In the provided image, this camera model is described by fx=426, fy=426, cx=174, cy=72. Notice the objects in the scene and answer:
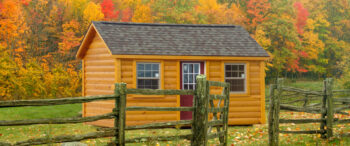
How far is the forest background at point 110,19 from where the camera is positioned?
2497 centimetres

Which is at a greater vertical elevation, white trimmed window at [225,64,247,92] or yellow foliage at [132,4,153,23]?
yellow foliage at [132,4,153,23]

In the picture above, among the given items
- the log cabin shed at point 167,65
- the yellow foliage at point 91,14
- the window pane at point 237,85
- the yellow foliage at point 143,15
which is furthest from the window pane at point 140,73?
the yellow foliage at point 143,15

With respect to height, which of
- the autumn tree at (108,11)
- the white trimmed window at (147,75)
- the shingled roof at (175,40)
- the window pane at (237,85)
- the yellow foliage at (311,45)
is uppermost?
the autumn tree at (108,11)

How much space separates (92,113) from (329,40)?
121 ft

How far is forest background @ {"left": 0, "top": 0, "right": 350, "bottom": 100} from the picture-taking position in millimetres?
24969

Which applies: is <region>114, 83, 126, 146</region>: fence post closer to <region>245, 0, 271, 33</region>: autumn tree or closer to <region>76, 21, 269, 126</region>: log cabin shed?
<region>76, 21, 269, 126</region>: log cabin shed

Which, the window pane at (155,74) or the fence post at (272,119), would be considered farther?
the window pane at (155,74)

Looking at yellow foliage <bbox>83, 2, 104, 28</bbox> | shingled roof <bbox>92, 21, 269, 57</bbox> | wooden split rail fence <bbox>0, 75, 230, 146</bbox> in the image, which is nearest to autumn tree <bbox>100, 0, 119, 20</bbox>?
yellow foliage <bbox>83, 2, 104, 28</bbox>

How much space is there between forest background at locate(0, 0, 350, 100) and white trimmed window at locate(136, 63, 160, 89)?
9114 millimetres

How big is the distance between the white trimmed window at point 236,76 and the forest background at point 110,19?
11.5 metres

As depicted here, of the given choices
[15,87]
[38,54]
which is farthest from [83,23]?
[15,87]

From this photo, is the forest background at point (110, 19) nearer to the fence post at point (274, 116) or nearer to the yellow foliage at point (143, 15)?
the yellow foliage at point (143, 15)

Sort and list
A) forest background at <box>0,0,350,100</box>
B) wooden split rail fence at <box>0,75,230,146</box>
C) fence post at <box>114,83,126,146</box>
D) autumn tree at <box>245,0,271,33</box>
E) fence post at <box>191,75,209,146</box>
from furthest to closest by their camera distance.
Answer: autumn tree at <box>245,0,271,33</box> → forest background at <box>0,0,350,100</box> → fence post at <box>191,75,209,146</box> → fence post at <box>114,83,126,146</box> → wooden split rail fence at <box>0,75,230,146</box>

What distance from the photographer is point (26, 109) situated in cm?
2086
